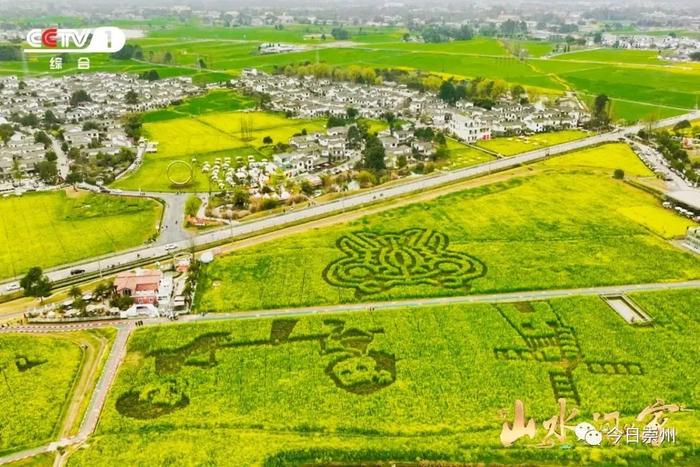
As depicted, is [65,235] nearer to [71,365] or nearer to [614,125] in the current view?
[71,365]

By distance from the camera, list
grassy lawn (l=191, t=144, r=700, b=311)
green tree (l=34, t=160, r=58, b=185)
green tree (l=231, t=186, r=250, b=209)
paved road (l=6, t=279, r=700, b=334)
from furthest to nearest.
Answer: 1. green tree (l=34, t=160, r=58, b=185)
2. green tree (l=231, t=186, r=250, b=209)
3. grassy lawn (l=191, t=144, r=700, b=311)
4. paved road (l=6, t=279, r=700, b=334)

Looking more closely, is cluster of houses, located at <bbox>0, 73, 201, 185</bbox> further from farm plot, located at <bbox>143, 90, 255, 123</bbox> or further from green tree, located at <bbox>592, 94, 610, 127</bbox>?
green tree, located at <bbox>592, 94, 610, 127</bbox>

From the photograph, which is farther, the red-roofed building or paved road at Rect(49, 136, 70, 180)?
paved road at Rect(49, 136, 70, 180)

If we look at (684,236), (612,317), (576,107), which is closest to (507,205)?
(684,236)

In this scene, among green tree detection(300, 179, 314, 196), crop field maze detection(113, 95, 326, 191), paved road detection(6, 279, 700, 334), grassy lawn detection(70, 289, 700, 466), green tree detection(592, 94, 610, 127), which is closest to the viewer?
grassy lawn detection(70, 289, 700, 466)

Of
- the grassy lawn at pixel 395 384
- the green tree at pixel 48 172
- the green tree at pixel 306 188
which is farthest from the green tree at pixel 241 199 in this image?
the green tree at pixel 48 172

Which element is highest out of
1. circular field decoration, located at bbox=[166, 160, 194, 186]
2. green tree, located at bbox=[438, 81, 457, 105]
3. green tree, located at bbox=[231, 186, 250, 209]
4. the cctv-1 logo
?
the cctv-1 logo

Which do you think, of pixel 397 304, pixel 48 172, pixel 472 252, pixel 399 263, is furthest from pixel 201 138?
pixel 397 304

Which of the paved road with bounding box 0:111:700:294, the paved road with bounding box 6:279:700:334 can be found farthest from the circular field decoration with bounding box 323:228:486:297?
the paved road with bounding box 0:111:700:294
